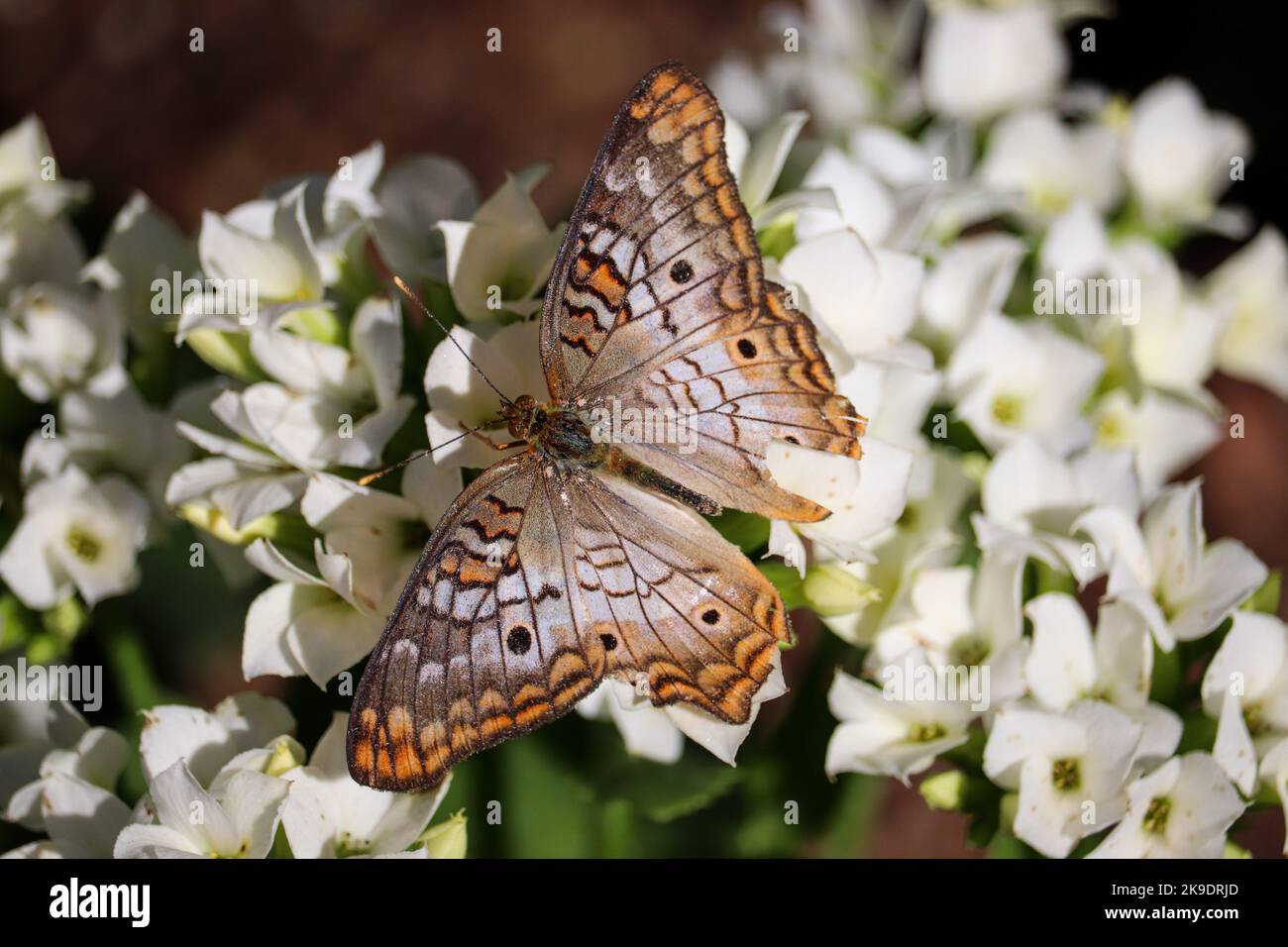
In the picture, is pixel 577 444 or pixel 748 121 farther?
pixel 748 121

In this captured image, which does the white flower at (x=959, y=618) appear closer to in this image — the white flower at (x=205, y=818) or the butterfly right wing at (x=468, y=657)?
the butterfly right wing at (x=468, y=657)

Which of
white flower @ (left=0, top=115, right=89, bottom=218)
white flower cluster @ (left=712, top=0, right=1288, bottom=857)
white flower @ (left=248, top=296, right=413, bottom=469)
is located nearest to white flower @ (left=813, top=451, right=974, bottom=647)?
white flower cluster @ (left=712, top=0, right=1288, bottom=857)

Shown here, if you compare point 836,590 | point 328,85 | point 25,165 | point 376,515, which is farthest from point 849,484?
point 328,85

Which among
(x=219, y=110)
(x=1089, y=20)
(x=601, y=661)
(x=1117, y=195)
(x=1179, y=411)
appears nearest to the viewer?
(x=601, y=661)

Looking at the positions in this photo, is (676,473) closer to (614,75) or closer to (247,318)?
(247,318)

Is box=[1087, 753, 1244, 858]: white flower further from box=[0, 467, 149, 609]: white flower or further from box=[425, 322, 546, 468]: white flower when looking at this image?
box=[0, 467, 149, 609]: white flower

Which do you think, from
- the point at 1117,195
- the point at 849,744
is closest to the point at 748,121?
the point at 1117,195

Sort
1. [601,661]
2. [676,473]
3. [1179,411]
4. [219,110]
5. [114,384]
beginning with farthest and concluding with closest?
[219,110] < [1179,411] < [114,384] < [676,473] < [601,661]

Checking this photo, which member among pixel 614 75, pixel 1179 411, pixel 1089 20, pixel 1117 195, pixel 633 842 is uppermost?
pixel 614 75

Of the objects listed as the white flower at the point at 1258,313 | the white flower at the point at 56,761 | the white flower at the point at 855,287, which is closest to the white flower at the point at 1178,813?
the white flower at the point at 855,287
